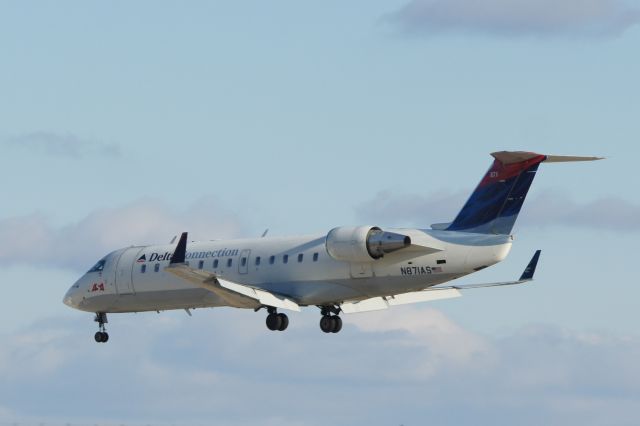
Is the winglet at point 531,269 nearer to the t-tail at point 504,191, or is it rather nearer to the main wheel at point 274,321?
the t-tail at point 504,191

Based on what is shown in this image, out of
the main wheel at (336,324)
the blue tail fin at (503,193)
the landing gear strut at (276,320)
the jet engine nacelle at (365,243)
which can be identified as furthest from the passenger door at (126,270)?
the blue tail fin at (503,193)

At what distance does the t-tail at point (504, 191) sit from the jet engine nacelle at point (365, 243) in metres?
2.32

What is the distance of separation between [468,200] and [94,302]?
15589 mm

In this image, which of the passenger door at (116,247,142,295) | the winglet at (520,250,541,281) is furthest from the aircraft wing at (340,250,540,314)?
the passenger door at (116,247,142,295)

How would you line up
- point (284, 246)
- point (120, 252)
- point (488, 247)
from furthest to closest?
point (120, 252), point (284, 246), point (488, 247)

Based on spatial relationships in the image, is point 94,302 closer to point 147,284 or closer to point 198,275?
point 147,284

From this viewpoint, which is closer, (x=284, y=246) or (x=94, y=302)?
(x=284, y=246)

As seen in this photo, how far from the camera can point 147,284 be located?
66.5m

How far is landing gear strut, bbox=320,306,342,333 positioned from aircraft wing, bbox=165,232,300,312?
1502mm

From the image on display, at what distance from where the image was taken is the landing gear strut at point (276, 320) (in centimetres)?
6369

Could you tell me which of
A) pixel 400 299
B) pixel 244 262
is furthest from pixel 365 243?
pixel 400 299

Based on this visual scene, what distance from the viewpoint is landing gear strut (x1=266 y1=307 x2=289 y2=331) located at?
209ft

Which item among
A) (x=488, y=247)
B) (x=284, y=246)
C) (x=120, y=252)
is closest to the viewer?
(x=488, y=247)

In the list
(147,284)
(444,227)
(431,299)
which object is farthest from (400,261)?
(147,284)
